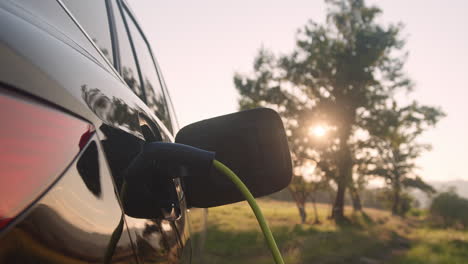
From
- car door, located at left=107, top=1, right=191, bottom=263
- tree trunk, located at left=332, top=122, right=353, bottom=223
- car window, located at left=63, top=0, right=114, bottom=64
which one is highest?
tree trunk, located at left=332, top=122, right=353, bottom=223

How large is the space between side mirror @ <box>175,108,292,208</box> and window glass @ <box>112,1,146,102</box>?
723 millimetres

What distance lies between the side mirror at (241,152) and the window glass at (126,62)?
0.72 m

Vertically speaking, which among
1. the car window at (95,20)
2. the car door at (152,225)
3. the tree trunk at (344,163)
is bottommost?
the car door at (152,225)

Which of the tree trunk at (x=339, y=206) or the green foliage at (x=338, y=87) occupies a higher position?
the green foliage at (x=338, y=87)

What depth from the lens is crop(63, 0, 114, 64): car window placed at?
1.33 m

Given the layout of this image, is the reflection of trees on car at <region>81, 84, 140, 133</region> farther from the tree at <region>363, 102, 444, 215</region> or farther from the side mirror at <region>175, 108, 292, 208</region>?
A: the tree at <region>363, 102, 444, 215</region>

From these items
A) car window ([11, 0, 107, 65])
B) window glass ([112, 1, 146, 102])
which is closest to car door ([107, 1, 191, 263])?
window glass ([112, 1, 146, 102])

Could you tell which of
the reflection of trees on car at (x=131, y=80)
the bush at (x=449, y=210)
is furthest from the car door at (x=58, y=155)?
the bush at (x=449, y=210)

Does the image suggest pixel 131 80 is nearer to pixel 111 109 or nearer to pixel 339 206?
pixel 111 109

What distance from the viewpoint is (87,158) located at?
23.6 inches

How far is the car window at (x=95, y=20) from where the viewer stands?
4.35 ft

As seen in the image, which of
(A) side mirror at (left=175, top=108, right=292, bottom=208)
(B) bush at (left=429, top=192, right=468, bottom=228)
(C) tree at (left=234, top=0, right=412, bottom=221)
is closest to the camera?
(A) side mirror at (left=175, top=108, right=292, bottom=208)

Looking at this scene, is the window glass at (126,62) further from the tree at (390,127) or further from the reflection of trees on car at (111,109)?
the tree at (390,127)

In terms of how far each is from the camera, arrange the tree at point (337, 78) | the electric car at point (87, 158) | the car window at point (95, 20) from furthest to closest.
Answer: the tree at point (337, 78)
the car window at point (95, 20)
the electric car at point (87, 158)
